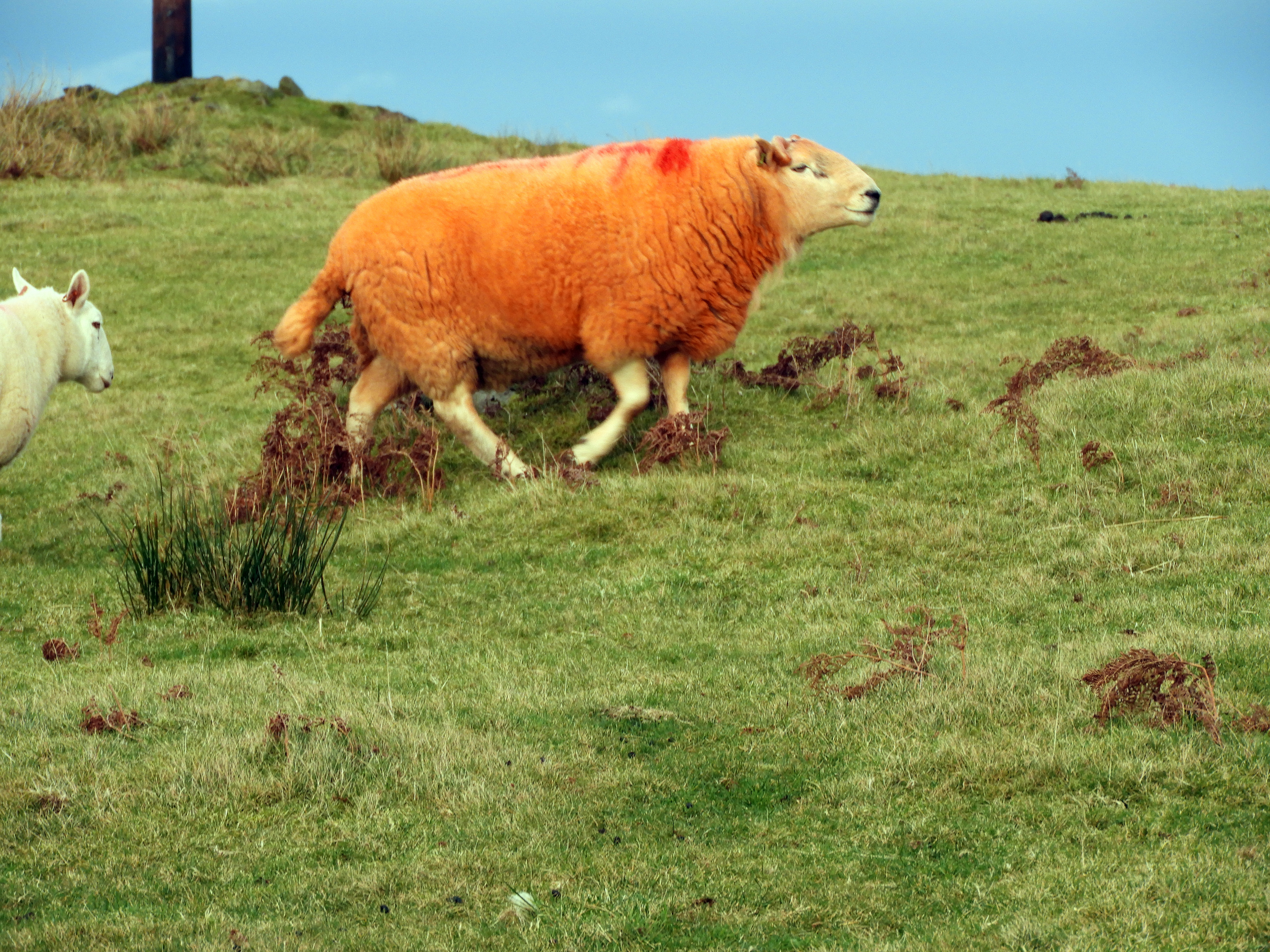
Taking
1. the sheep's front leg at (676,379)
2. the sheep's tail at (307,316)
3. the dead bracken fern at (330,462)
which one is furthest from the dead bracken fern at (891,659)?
the sheep's tail at (307,316)

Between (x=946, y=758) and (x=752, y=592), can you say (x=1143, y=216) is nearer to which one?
(x=752, y=592)

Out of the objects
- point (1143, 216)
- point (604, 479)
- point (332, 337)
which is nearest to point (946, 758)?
point (604, 479)

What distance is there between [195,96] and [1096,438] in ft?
93.2

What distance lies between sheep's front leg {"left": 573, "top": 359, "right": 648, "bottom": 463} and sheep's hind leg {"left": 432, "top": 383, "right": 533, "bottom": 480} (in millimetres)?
479

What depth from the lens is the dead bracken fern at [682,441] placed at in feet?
33.2

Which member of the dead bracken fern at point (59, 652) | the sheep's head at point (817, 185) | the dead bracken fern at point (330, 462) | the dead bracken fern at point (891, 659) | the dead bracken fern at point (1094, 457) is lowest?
the dead bracken fern at point (59, 652)

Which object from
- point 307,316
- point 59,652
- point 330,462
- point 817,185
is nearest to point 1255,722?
point 59,652

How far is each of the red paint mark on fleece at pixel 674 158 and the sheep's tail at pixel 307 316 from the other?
2.66m

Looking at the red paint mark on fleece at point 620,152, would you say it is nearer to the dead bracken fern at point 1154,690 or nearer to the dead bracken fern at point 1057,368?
the dead bracken fern at point 1057,368

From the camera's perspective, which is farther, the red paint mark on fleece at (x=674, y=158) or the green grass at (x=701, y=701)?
the red paint mark on fleece at (x=674, y=158)

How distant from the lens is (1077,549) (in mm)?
8172

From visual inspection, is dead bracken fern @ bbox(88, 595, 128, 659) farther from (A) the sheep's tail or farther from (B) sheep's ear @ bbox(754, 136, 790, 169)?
(B) sheep's ear @ bbox(754, 136, 790, 169)

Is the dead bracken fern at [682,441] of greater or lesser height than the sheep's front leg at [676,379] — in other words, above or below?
below

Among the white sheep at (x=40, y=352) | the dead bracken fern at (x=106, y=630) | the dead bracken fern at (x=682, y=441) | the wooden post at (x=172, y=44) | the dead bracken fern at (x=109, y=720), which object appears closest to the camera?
the dead bracken fern at (x=109, y=720)
